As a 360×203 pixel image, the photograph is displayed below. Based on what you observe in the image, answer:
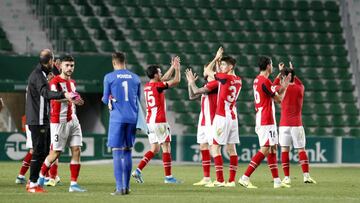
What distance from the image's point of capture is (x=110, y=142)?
14.6 meters

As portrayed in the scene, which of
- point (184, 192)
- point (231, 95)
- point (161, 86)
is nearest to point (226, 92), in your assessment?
point (231, 95)

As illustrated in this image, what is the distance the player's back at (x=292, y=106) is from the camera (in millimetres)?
19328

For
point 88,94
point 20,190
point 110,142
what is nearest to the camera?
point 110,142

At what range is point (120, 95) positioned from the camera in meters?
14.7

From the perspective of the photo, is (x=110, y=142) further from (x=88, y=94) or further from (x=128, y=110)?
(x=88, y=94)

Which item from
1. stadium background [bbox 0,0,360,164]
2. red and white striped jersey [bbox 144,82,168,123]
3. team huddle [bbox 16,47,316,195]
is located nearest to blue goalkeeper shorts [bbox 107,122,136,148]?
team huddle [bbox 16,47,316,195]

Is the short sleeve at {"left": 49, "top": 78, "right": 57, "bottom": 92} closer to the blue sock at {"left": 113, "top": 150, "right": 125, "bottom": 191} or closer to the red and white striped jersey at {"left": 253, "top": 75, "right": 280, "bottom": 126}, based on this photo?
the blue sock at {"left": 113, "top": 150, "right": 125, "bottom": 191}

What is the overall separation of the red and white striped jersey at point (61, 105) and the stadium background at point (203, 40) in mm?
13149

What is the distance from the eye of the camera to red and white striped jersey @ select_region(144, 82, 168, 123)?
61.9ft

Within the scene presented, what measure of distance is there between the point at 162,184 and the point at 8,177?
3.63 m

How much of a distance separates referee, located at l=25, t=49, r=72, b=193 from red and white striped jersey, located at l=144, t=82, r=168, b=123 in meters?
3.84

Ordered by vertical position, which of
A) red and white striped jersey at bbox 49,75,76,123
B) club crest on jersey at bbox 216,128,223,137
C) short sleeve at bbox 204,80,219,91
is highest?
short sleeve at bbox 204,80,219,91

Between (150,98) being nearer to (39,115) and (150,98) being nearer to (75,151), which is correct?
(75,151)

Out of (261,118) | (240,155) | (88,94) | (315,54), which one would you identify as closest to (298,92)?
(261,118)
